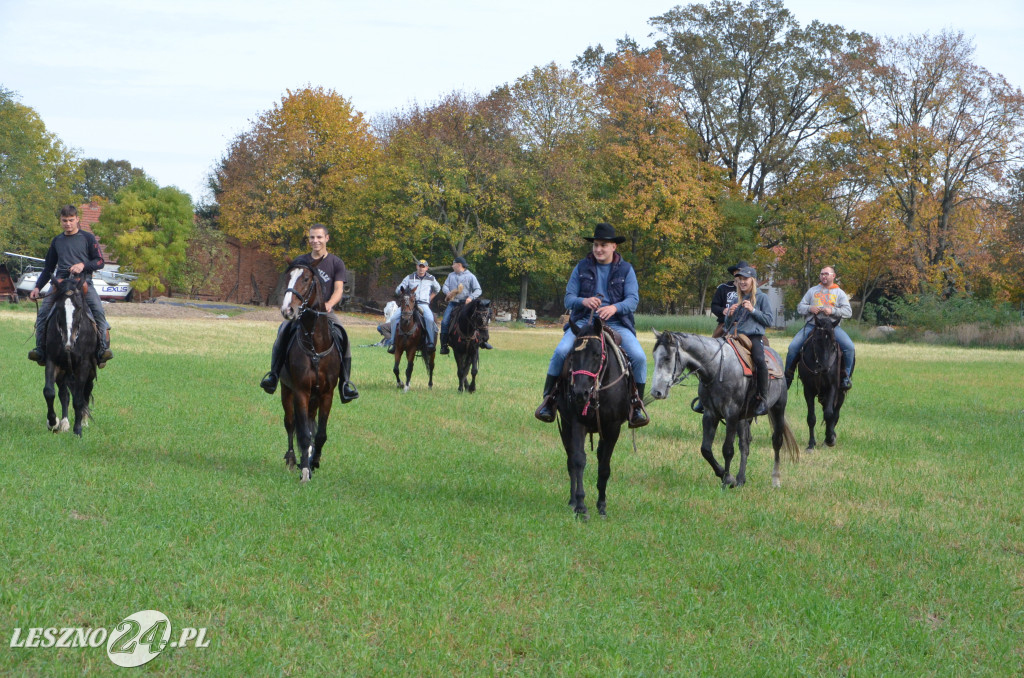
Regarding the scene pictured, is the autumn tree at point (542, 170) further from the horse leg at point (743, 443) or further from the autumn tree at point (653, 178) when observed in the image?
the horse leg at point (743, 443)

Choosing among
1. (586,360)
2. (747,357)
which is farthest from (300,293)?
(747,357)

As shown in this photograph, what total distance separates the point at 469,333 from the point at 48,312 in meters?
8.14

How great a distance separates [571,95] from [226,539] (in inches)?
1956

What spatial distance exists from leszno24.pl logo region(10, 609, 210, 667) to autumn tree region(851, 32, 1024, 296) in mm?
50267

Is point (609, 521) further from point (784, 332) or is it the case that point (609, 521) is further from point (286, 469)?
point (784, 332)

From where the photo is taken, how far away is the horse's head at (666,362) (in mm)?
8820

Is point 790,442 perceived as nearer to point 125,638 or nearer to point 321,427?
point 321,427

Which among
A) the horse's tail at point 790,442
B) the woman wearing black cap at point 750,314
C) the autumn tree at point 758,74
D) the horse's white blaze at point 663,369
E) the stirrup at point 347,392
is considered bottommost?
the horse's tail at point 790,442

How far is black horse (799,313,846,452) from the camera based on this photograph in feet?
41.3

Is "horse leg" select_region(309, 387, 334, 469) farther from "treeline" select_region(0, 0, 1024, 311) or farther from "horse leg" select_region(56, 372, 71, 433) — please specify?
"treeline" select_region(0, 0, 1024, 311)

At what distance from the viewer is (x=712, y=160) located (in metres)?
55.2

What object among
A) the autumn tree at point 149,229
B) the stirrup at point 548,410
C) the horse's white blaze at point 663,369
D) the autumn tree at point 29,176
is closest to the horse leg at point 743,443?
the horse's white blaze at point 663,369

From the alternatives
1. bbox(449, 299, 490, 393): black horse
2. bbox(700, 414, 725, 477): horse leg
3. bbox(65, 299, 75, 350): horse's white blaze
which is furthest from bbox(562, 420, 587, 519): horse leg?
bbox(449, 299, 490, 393): black horse

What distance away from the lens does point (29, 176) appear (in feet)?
195
